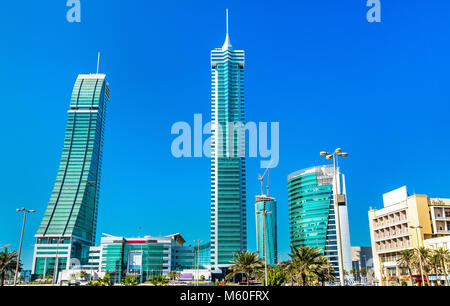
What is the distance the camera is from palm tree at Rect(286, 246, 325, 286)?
5894 centimetres

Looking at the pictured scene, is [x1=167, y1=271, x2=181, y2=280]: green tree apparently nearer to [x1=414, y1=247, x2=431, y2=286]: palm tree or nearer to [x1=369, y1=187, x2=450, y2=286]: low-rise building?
[x1=369, y1=187, x2=450, y2=286]: low-rise building

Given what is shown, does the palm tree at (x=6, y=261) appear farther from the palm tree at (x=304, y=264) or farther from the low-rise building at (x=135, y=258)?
the low-rise building at (x=135, y=258)

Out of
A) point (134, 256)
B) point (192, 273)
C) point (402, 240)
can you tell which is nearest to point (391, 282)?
point (402, 240)

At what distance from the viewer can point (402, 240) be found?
300 feet

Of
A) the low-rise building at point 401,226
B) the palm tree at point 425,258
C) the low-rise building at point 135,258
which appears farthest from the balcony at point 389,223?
the low-rise building at point 135,258

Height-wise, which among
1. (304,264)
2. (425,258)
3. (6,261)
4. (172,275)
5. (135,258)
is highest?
(135,258)

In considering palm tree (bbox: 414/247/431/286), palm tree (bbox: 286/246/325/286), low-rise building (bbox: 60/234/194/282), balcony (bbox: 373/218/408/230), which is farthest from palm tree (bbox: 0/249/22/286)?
low-rise building (bbox: 60/234/194/282)

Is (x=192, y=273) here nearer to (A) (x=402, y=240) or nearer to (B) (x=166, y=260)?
(B) (x=166, y=260)

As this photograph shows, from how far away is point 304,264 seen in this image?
194ft

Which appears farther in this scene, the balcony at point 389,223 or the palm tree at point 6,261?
the balcony at point 389,223

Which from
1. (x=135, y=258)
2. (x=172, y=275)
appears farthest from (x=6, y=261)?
(x=135, y=258)

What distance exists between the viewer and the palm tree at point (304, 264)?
5894cm

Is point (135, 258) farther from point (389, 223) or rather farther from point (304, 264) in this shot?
point (304, 264)
